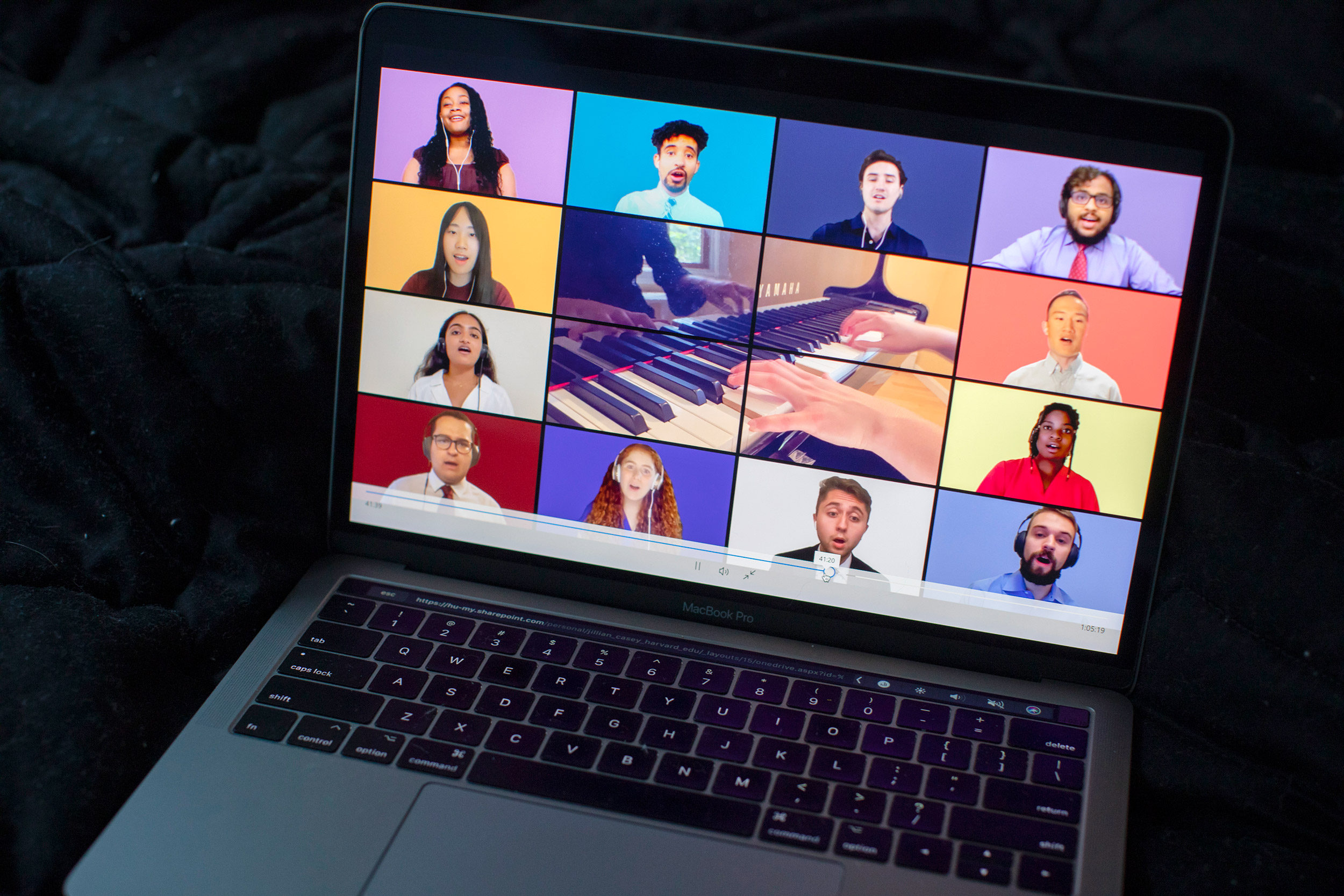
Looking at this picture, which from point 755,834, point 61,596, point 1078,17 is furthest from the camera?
point 1078,17

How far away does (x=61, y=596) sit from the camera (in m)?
0.61

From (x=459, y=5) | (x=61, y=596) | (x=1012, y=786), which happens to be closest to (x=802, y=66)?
(x=459, y=5)

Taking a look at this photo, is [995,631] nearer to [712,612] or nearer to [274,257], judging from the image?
[712,612]

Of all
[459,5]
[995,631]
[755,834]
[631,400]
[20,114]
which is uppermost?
[459,5]

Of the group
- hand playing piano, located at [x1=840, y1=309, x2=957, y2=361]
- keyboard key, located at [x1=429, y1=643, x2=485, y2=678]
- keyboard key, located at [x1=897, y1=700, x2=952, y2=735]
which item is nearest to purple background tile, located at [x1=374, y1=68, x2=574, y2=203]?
hand playing piano, located at [x1=840, y1=309, x2=957, y2=361]

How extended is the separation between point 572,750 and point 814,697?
0.17 m

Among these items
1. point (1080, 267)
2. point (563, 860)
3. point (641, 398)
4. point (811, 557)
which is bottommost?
point (563, 860)

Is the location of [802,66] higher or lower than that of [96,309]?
higher

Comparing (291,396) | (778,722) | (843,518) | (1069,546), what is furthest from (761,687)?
(291,396)

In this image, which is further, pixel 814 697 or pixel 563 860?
pixel 814 697

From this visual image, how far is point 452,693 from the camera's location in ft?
1.91

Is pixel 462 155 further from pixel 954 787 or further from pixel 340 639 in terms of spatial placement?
pixel 954 787

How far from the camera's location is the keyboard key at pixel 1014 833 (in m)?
0.51

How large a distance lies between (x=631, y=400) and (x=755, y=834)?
298mm
